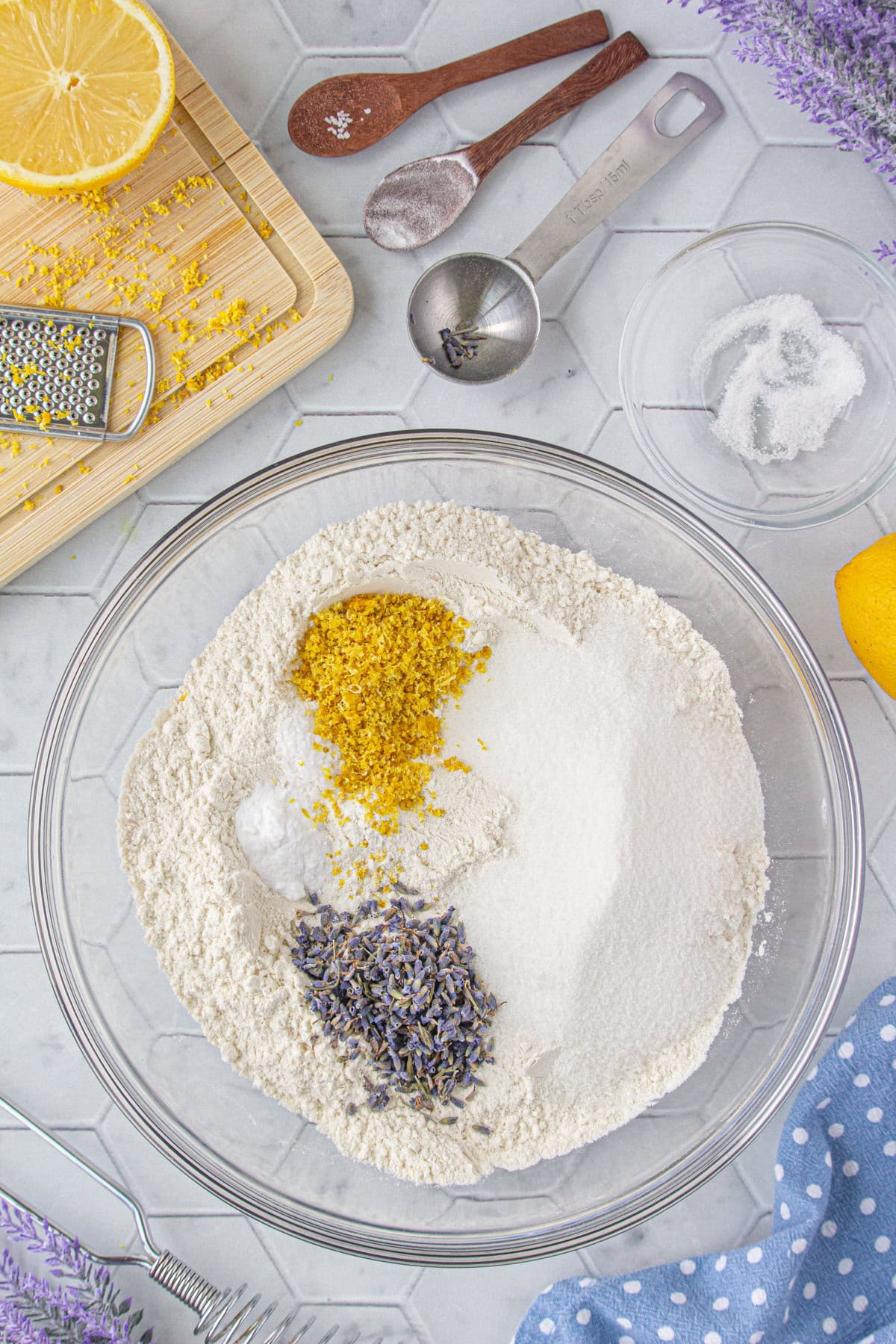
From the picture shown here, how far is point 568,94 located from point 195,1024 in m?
1.40

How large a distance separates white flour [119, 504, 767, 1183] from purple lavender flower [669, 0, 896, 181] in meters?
0.65

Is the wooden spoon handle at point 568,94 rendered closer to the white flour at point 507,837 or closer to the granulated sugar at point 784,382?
the granulated sugar at point 784,382

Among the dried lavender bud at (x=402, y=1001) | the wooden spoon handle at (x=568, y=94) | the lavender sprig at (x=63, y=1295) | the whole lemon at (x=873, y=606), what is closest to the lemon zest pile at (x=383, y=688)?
the dried lavender bud at (x=402, y=1001)

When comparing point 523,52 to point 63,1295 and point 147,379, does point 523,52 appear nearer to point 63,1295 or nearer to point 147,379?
point 147,379

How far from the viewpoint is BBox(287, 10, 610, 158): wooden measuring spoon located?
4.19ft

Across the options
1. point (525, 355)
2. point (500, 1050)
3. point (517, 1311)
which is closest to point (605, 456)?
point (525, 355)

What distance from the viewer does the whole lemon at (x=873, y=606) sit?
1.16 meters

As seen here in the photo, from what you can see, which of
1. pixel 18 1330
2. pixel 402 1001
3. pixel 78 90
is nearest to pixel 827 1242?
pixel 402 1001

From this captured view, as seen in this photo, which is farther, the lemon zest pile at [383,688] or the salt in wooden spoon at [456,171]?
the salt in wooden spoon at [456,171]

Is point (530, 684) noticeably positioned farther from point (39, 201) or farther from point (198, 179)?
point (39, 201)

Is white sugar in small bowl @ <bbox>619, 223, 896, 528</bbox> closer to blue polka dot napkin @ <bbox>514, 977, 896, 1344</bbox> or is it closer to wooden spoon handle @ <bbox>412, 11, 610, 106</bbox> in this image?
wooden spoon handle @ <bbox>412, 11, 610, 106</bbox>

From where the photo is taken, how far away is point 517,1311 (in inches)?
55.0

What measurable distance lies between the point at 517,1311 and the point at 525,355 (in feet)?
4.65

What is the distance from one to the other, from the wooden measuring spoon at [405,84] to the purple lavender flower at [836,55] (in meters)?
0.16
